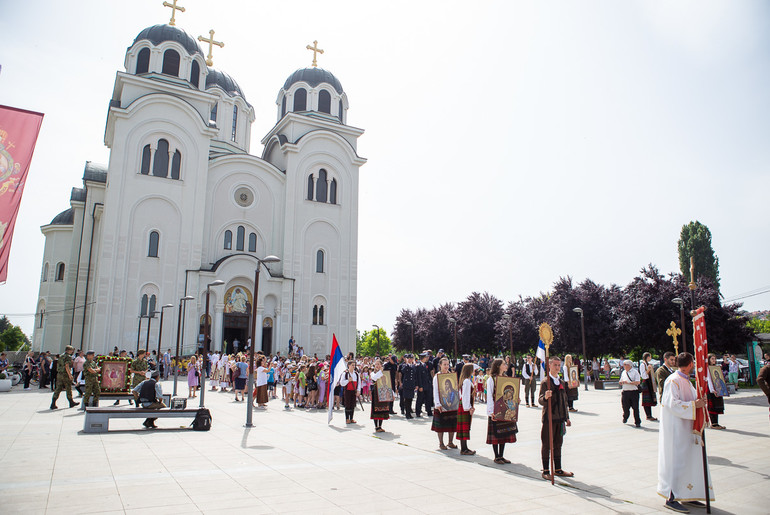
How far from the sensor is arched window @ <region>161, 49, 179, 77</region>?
1455 inches

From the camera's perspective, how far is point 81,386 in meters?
17.3

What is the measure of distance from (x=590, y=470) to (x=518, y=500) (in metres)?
2.44

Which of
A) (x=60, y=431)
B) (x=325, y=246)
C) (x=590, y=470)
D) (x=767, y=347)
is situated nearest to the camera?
(x=590, y=470)

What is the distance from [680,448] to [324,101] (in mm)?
40536

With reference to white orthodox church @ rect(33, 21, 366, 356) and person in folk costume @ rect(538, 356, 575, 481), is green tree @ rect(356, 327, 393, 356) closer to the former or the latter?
white orthodox church @ rect(33, 21, 366, 356)

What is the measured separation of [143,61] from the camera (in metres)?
36.7

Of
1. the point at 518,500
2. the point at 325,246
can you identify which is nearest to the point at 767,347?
the point at 325,246

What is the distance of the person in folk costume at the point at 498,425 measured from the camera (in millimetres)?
8734

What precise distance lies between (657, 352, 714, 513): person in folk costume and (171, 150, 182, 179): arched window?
3482cm

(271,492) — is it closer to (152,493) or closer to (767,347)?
(152,493)

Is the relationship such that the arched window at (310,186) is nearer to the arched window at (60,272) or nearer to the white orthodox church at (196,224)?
the white orthodox church at (196,224)

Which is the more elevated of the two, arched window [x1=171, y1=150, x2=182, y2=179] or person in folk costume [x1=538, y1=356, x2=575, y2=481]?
arched window [x1=171, y1=150, x2=182, y2=179]

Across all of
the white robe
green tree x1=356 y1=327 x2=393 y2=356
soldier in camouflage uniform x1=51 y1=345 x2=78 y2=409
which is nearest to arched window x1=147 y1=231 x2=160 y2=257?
soldier in camouflage uniform x1=51 y1=345 x2=78 y2=409

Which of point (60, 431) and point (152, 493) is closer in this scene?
point (152, 493)
